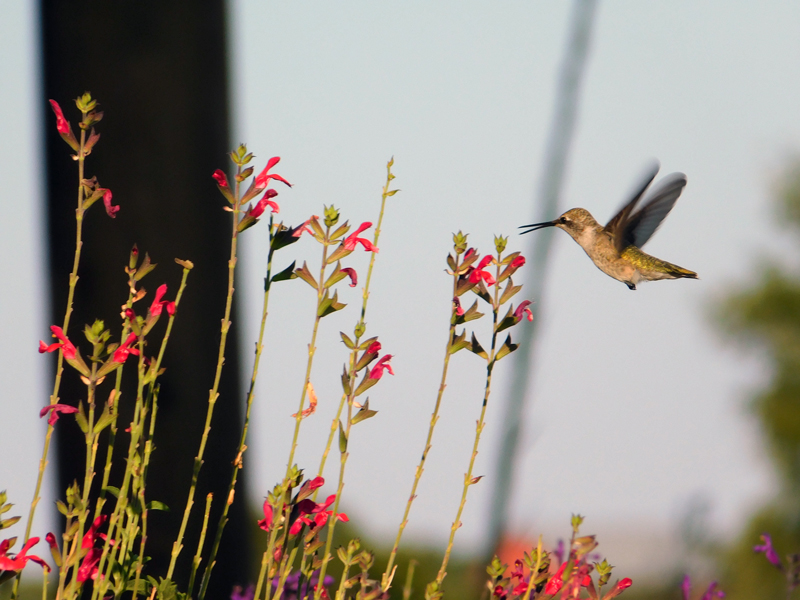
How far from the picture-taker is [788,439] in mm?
19391

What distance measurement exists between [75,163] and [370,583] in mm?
2483

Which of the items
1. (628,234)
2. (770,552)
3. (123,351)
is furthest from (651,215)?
(123,351)

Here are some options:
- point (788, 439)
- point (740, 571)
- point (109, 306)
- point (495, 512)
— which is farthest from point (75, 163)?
point (788, 439)

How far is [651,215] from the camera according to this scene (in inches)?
120

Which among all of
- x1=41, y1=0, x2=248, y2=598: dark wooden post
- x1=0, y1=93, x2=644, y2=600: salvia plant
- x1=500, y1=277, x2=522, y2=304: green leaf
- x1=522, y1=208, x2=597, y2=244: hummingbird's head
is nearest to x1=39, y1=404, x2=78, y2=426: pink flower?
x1=0, y1=93, x2=644, y2=600: salvia plant

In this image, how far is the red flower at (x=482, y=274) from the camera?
1.59 metres

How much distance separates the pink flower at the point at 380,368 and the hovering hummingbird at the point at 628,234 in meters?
1.43

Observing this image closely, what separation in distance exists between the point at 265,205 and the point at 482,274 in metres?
0.47

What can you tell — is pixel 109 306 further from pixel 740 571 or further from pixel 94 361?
pixel 740 571

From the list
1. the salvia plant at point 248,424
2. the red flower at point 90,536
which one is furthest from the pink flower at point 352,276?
the red flower at point 90,536

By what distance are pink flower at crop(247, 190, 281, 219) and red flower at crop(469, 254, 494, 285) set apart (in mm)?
420

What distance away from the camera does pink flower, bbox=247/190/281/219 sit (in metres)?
1.52

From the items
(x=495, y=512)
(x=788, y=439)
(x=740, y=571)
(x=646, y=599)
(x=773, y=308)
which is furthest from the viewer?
(x=773, y=308)

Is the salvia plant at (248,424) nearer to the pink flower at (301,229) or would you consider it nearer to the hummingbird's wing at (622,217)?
the pink flower at (301,229)
